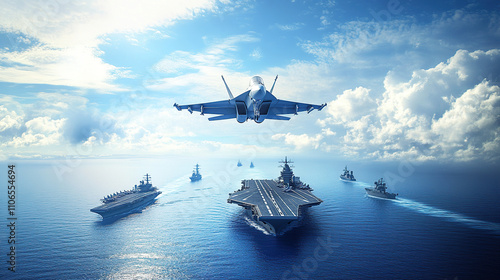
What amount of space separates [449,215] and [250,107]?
2847 inches

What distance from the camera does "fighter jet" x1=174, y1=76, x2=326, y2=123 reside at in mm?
20125

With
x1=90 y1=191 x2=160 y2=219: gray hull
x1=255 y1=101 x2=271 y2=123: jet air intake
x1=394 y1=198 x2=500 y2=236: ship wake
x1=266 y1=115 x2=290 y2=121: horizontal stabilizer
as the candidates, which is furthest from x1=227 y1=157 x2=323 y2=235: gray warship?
x1=394 y1=198 x2=500 y2=236: ship wake

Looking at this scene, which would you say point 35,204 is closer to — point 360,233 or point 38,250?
point 38,250

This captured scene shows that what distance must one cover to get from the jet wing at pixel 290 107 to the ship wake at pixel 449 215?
185ft

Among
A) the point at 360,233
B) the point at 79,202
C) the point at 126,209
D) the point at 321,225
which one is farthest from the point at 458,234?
the point at 79,202

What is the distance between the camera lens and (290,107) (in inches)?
944

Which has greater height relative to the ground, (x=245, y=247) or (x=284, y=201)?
(x=284, y=201)

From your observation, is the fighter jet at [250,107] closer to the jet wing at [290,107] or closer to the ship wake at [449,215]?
the jet wing at [290,107]

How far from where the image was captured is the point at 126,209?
60.5 m

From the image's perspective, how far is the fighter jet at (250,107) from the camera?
66.0 ft

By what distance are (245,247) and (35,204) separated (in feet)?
274

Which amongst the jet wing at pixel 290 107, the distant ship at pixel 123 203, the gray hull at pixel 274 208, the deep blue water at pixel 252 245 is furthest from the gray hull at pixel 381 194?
the distant ship at pixel 123 203

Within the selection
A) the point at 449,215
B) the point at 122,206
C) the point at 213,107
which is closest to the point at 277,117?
the point at 213,107

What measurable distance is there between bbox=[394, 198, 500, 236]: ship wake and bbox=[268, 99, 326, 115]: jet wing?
56.4 meters
